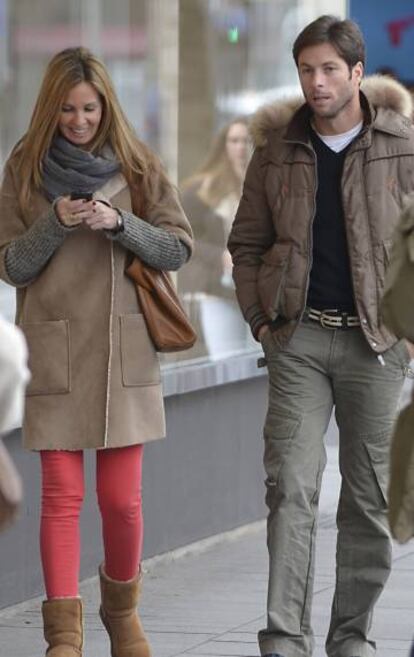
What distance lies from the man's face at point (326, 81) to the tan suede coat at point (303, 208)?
11 cm

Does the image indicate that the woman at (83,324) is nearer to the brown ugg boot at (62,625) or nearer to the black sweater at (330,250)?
the brown ugg boot at (62,625)

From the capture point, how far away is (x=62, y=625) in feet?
18.4

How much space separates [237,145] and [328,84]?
2.86 meters

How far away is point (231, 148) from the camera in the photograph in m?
8.54

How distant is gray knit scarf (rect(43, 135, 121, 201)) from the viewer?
5699 mm

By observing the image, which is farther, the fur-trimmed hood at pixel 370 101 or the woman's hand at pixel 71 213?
the fur-trimmed hood at pixel 370 101

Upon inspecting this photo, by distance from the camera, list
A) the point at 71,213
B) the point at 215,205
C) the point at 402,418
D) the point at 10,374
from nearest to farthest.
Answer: the point at 10,374
the point at 402,418
the point at 71,213
the point at 215,205

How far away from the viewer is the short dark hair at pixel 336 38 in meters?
5.74

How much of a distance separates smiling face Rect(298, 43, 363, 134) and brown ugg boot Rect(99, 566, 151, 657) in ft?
5.18

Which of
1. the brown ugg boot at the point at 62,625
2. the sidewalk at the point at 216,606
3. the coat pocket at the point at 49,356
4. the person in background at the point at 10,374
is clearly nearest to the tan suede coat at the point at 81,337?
the coat pocket at the point at 49,356

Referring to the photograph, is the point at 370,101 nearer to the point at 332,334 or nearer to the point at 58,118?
the point at 332,334

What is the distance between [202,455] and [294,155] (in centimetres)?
262

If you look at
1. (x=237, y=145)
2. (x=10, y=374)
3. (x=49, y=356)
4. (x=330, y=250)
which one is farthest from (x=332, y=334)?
(x=237, y=145)

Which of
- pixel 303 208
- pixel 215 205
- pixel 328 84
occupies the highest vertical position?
pixel 328 84
